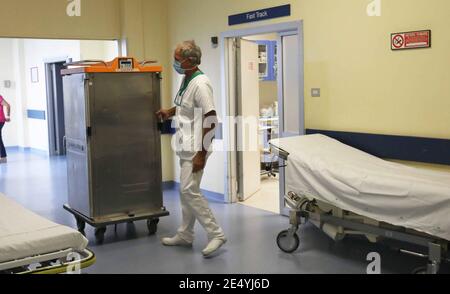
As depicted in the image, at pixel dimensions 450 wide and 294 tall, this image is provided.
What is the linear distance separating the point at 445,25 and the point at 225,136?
294 cm

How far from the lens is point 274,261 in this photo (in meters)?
4.25

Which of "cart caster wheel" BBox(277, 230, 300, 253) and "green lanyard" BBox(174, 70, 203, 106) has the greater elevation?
"green lanyard" BBox(174, 70, 203, 106)

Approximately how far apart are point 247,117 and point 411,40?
257 centimetres

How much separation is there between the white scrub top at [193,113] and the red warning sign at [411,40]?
5.19ft

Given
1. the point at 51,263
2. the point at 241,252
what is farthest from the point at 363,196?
the point at 51,263

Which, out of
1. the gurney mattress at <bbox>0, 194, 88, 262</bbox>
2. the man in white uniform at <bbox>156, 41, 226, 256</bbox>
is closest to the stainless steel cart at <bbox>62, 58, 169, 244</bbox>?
the man in white uniform at <bbox>156, 41, 226, 256</bbox>

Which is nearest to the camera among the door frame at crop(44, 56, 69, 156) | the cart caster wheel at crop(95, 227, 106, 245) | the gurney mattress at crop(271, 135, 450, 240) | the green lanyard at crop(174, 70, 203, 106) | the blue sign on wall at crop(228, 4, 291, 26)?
the gurney mattress at crop(271, 135, 450, 240)

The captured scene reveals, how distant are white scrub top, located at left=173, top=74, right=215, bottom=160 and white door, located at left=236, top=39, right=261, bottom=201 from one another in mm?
1943

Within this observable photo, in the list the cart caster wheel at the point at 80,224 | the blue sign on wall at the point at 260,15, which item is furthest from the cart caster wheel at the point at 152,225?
the blue sign on wall at the point at 260,15

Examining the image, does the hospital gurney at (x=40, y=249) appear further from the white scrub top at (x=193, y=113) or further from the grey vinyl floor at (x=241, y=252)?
the white scrub top at (x=193, y=113)

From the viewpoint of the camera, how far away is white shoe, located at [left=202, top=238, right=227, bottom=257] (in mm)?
4320

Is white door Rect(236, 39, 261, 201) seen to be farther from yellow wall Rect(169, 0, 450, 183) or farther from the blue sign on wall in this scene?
yellow wall Rect(169, 0, 450, 183)

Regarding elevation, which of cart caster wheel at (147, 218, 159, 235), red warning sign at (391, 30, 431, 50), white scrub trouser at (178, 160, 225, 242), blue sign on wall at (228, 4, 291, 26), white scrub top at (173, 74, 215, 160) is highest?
blue sign on wall at (228, 4, 291, 26)
